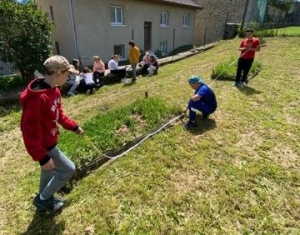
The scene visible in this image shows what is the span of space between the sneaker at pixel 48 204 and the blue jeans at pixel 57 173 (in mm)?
109

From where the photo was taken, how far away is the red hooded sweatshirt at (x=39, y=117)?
2342 mm

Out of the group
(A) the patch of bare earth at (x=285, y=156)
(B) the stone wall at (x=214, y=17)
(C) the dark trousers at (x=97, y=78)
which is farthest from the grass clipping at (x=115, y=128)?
(B) the stone wall at (x=214, y=17)

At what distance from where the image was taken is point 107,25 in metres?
15.6

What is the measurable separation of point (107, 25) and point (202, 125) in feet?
41.7

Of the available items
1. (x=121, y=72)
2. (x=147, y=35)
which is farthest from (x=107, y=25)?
(x=121, y=72)

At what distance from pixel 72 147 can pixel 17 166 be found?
108 centimetres

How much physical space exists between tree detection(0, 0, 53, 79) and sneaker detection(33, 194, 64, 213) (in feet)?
24.5

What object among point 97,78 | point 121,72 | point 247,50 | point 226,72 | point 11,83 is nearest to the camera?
point 247,50

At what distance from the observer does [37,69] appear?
948 centimetres

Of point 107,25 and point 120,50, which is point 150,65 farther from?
point 120,50

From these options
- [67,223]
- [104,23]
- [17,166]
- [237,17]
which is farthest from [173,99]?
[237,17]

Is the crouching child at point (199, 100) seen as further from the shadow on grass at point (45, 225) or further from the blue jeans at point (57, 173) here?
the shadow on grass at point (45, 225)

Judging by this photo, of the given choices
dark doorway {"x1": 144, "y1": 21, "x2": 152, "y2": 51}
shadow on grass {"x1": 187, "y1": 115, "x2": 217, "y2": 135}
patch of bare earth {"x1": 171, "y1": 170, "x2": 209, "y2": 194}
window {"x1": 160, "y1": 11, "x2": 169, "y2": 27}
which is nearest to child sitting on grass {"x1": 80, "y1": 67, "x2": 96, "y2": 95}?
shadow on grass {"x1": 187, "y1": 115, "x2": 217, "y2": 135}

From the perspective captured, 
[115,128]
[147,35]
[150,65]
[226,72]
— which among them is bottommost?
[150,65]
